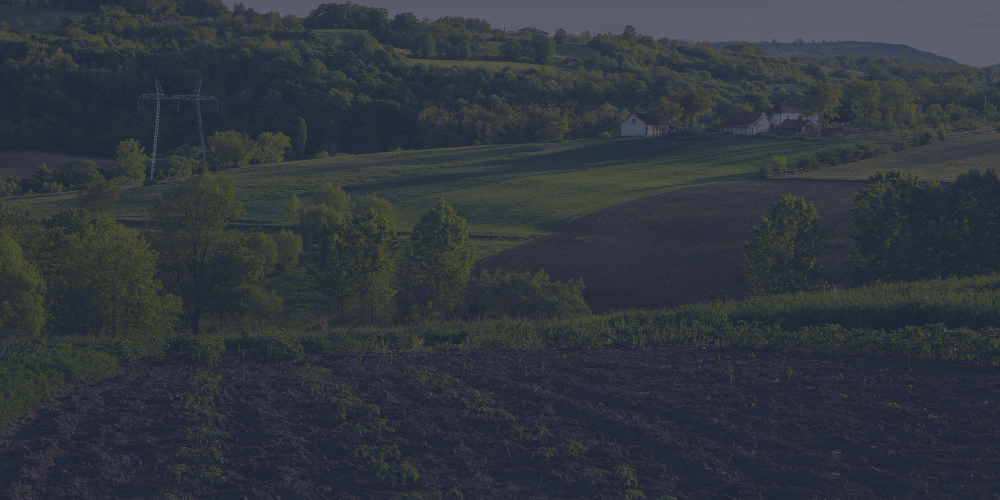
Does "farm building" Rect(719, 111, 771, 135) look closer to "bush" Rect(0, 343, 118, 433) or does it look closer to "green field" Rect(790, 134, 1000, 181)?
"green field" Rect(790, 134, 1000, 181)

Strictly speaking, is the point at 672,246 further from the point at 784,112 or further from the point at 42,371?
the point at 784,112

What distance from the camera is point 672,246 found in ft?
159

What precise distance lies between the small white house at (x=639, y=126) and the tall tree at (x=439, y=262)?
78804mm

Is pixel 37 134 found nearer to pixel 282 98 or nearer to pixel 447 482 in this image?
pixel 282 98

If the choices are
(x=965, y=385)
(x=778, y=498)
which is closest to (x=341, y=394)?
(x=778, y=498)

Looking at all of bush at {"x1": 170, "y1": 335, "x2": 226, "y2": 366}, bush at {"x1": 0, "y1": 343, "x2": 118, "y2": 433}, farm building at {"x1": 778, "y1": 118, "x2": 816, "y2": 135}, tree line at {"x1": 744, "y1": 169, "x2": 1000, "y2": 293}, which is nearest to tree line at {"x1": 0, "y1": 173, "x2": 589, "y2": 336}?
tree line at {"x1": 744, "y1": 169, "x2": 1000, "y2": 293}

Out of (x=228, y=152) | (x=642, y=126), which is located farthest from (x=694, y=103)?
(x=228, y=152)

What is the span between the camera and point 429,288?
1523 inches

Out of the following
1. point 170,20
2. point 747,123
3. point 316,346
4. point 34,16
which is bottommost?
point 316,346

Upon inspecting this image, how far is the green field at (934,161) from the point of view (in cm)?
6625

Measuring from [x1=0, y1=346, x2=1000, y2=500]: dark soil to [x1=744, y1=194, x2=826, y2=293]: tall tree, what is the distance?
58.8 ft

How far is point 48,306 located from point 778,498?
32414 mm

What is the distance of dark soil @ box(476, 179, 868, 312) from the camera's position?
39812mm

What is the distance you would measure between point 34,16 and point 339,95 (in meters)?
96.1
